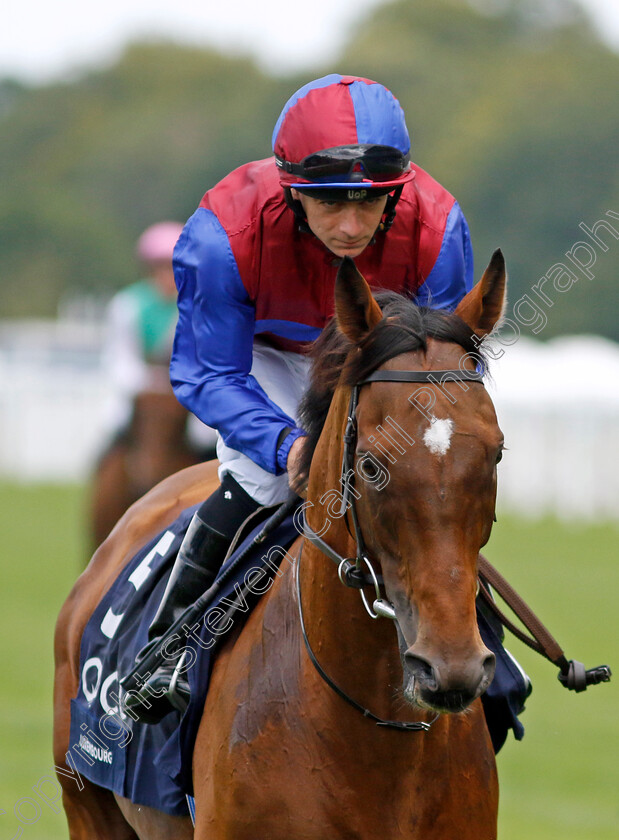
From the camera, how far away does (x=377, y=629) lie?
3.30m

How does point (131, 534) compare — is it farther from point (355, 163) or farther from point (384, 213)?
point (355, 163)

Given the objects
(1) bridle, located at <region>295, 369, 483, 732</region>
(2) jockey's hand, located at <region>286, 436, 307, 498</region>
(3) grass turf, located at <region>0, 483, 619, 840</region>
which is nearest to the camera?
(1) bridle, located at <region>295, 369, 483, 732</region>

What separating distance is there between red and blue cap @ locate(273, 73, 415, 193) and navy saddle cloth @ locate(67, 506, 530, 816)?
3.11 ft

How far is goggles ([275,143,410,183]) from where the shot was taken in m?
3.57

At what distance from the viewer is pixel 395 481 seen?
2.95 meters

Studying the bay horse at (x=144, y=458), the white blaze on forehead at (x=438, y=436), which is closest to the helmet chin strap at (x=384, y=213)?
the white blaze on forehead at (x=438, y=436)

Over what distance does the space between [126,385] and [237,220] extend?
478 cm

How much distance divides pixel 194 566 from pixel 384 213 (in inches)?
45.0

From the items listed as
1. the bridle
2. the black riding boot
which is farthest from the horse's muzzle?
the black riding boot

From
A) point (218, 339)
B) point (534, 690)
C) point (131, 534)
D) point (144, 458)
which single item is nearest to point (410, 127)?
point (534, 690)

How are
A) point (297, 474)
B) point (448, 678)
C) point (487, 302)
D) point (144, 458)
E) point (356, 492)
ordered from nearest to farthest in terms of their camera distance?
point (448, 678) < point (356, 492) < point (487, 302) < point (297, 474) < point (144, 458)

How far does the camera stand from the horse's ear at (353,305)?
3.13 metres

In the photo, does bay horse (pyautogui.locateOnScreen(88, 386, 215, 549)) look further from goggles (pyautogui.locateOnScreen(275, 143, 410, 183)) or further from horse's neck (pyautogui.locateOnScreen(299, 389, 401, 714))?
horse's neck (pyautogui.locateOnScreen(299, 389, 401, 714))

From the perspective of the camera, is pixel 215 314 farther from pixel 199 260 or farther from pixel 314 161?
pixel 314 161
